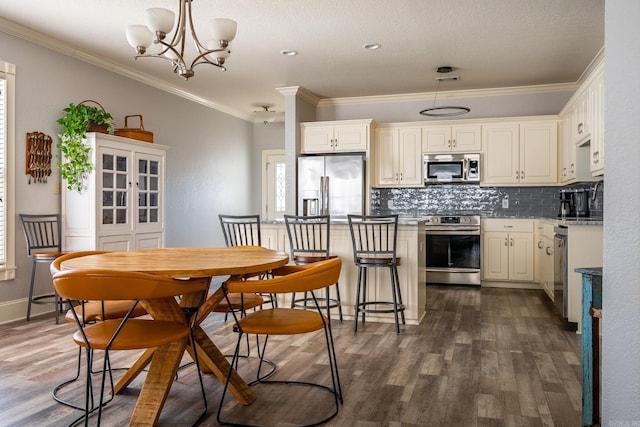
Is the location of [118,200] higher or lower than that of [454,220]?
higher

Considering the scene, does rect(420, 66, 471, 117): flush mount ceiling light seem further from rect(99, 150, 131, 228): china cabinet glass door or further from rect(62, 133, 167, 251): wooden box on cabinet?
rect(99, 150, 131, 228): china cabinet glass door

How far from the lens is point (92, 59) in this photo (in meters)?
5.42

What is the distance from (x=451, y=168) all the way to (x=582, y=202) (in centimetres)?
160

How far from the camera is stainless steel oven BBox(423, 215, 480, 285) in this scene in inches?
258

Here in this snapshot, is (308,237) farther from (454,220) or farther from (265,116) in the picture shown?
(265,116)

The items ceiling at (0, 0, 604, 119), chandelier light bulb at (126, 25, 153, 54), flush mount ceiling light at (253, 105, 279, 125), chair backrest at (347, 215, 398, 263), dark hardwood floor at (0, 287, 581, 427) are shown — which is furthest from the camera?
flush mount ceiling light at (253, 105, 279, 125)

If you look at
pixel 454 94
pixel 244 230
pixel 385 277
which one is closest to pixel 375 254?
pixel 385 277

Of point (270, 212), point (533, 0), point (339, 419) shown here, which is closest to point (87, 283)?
point (339, 419)

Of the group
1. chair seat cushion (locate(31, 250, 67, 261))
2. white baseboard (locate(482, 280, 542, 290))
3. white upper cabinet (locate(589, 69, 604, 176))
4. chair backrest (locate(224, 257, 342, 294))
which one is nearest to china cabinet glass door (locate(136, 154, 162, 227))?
chair seat cushion (locate(31, 250, 67, 261))

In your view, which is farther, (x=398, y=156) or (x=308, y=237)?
(x=398, y=156)

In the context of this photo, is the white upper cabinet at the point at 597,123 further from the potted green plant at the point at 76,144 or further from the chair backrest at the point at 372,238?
the potted green plant at the point at 76,144

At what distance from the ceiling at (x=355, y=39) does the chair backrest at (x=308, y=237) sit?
1680 mm

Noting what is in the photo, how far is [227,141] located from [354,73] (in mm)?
2909

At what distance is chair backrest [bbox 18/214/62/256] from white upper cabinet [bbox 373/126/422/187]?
12.9 feet
